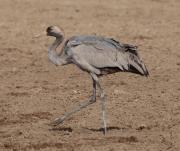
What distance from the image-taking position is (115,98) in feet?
35.8

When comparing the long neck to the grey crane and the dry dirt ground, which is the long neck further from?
the dry dirt ground

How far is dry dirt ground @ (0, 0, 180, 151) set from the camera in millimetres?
8906

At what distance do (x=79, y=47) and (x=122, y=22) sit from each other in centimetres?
793

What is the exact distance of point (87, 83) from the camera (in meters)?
12.0

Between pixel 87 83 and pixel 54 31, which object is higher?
pixel 54 31

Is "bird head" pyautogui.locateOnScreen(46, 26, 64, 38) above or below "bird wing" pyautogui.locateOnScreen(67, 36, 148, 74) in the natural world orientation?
above

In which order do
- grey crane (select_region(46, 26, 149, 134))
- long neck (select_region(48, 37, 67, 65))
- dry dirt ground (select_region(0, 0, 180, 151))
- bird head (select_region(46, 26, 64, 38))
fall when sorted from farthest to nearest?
1. bird head (select_region(46, 26, 64, 38))
2. long neck (select_region(48, 37, 67, 65))
3. grey crane (select_region(46, 26, 149, 134))
4. dry dirt ground (select_region(0, 0, 180, 151))

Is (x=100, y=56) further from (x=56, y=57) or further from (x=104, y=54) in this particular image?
(x=56, y=57)

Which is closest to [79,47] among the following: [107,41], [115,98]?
[107,41]

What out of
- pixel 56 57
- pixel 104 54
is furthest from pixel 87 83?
pixel 104 54

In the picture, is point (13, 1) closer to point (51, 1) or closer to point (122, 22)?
point (51, 1)

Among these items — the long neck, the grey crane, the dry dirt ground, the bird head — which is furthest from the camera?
the bird head

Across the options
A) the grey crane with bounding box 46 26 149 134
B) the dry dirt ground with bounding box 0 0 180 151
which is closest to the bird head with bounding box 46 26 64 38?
the grey crane with bounding box 46 26 149 134

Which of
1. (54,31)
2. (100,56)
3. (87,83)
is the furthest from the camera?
(87,83)
